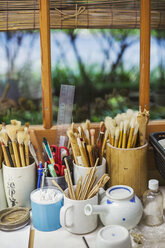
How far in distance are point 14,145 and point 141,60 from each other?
2.12 ft

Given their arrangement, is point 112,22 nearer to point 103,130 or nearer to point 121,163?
point 103,130

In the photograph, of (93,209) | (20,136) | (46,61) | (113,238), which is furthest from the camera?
(46,61)

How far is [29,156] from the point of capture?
122 cm

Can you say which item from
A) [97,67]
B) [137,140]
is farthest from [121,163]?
[97,67]

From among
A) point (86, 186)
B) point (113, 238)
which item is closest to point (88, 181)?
point (86, 186)

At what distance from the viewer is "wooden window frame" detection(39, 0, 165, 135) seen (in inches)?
50.5

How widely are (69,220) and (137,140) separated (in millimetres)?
406

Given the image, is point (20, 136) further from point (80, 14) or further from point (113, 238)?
point (80, 14)

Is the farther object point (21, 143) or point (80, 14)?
point (80, 14)

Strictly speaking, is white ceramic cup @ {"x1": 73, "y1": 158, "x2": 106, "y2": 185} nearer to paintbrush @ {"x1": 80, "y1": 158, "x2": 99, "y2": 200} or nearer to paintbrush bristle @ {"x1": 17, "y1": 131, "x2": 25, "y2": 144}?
paintbrush @ {"x1": 80, "y1": 158, "x2": 99, "y2": 200}

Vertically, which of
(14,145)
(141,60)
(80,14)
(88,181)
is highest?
(80,14)

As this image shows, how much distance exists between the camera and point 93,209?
98cm

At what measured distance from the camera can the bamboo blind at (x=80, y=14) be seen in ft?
4.39

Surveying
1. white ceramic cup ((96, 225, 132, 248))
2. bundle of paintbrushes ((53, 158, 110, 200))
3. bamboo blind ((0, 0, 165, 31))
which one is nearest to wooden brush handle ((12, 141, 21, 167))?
bundle of paintbrushes ((53, 158, 110, 200))
